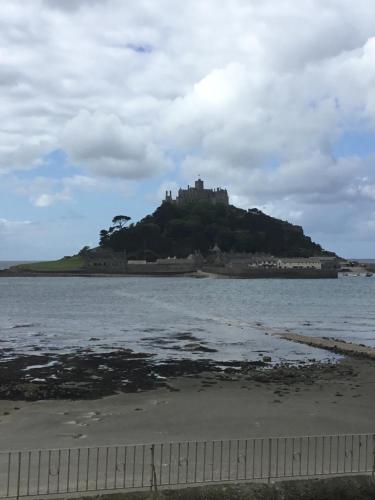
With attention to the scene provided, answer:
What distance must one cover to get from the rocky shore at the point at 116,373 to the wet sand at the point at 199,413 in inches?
21.4

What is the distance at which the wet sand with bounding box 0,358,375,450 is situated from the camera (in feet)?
39.3

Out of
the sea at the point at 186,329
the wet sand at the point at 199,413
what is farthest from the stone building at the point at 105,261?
the wet sand at the point at 199,413

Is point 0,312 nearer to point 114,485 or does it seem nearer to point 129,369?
point 129,369

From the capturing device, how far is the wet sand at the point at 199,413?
1197 centimetres

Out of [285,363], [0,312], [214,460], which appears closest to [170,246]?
[0,312]

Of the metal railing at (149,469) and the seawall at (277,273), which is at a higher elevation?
the seawall at (277,273)

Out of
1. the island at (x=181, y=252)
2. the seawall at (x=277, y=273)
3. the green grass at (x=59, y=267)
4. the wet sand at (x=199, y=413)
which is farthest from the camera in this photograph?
the green grass at (x=59, y=267)

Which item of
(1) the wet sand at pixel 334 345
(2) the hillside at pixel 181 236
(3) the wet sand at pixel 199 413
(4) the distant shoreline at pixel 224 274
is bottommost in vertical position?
(1) the wet sand at pixel 334 345

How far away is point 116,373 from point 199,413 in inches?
277

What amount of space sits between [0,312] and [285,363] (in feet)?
120

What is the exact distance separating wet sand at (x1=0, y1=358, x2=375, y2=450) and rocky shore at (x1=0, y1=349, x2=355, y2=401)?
543mm

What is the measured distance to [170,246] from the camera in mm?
192125

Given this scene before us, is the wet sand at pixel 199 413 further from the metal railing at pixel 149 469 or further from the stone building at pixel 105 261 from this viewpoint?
the stone building at pixel 105 261

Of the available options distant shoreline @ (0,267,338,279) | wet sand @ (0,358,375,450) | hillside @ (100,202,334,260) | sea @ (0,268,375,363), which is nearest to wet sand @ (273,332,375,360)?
sea @ (0,268,375,363)
